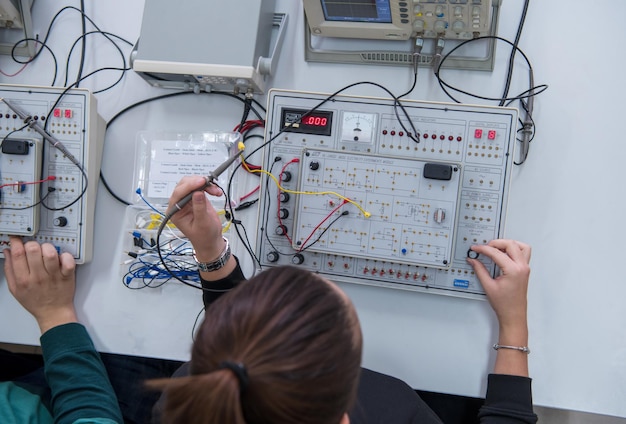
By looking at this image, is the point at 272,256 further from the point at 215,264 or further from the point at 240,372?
the point at 240,372

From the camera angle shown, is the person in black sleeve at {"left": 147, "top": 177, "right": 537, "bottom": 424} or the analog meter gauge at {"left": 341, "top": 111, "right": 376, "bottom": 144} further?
the analog meter gauge at {"left": 341, "top": 111, "right": 376, "bottom": 144}

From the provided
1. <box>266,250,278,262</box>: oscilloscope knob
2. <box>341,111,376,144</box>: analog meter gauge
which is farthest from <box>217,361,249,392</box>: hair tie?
<box>341,111,376,144</box>: analog meter gauge

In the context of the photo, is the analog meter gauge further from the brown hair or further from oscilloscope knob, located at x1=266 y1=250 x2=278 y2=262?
the brown hair

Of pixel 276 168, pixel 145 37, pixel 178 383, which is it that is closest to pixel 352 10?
pixel 276 168

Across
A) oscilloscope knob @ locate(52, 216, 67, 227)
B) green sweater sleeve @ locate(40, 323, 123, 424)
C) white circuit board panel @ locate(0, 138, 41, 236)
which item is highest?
white circuit board panel @ locate(0, 138, 41, 236)

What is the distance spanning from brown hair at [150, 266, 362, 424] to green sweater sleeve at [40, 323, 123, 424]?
2.18 feet

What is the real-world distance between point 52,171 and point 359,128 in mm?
941

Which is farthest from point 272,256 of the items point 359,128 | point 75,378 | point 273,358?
point 273,358

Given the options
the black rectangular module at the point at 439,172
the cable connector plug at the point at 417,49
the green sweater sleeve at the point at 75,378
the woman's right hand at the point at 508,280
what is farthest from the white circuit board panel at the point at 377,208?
the green sweater sleeve at the point at 75,378

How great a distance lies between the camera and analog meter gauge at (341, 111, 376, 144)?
1.37m

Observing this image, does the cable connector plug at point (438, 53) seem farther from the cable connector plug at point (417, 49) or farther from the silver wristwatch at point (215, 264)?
the silver wristwatch at point (215, 264)

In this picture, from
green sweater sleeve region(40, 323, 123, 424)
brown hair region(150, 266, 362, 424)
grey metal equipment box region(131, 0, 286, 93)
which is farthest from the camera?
grey metal equipment box region(131, 0, 286, 93)

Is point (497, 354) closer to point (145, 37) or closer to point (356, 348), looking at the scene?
point (356, 348)

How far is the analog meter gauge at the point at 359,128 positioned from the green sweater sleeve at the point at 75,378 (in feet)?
3.15
